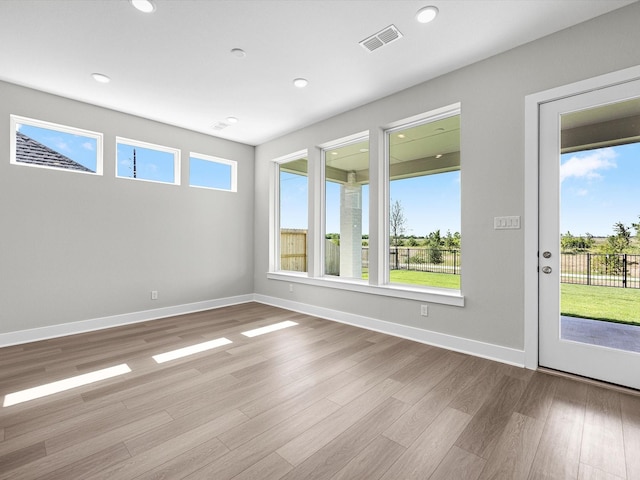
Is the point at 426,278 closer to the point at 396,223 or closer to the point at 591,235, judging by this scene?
the point at 396,223

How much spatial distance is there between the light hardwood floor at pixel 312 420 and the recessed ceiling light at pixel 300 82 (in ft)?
9.64

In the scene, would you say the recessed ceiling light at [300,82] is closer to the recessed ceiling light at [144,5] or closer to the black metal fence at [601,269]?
the recessed ceiling light at [144,5]

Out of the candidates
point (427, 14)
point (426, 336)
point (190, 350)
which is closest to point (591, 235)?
point (426, 336)

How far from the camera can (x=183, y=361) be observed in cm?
291

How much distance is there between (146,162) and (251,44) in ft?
Result: 8.79

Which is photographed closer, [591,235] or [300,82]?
[591,235]

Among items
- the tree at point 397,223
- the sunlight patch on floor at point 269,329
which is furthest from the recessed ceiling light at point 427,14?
the sunlight patch on floor at point 269,329

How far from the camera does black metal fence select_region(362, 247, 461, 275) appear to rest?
343cm

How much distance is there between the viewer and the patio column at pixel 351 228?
14.3 feet

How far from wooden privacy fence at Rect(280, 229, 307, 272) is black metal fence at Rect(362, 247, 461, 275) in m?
1.41

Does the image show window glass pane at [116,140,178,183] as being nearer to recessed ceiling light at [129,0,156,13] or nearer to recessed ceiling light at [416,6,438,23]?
recessed ceiling light at [129,0,156,13]

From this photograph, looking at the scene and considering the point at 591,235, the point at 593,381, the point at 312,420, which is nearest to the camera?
the point at 312,420

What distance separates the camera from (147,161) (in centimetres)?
449

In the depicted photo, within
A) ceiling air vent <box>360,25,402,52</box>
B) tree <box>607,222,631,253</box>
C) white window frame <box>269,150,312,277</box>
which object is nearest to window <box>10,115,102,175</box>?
white window frame <box>269,150,312,277</box>
